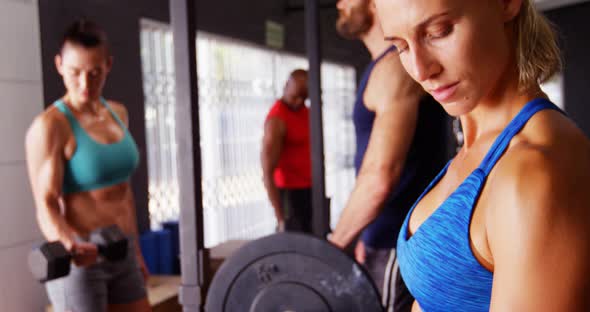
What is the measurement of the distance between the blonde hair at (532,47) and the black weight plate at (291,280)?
0.36 metres

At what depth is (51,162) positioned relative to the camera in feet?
4.83

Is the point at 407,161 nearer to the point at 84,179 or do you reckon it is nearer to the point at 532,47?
the point at 532,47

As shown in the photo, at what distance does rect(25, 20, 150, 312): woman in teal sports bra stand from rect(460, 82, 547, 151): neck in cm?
111

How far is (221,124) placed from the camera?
3734 mm

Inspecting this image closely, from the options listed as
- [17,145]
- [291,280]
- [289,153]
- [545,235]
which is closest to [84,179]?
[17,145]

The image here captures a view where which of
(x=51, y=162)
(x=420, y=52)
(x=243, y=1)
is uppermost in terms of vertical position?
(x=243, y=1)

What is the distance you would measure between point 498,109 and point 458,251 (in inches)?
6.5

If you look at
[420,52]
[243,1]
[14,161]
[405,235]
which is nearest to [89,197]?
[14,161]

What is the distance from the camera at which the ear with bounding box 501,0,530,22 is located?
1.82ft

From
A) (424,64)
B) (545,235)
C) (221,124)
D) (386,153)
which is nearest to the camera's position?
(545,235)

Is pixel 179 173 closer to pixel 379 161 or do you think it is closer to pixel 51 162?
pixel 379 161

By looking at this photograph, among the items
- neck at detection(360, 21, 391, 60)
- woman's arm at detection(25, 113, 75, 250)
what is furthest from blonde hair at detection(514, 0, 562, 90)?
woman's arm at detection(25, 113, 75, 250)

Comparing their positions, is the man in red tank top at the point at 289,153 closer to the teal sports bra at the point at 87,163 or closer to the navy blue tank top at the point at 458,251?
the teal sports bra at the point at 87,163

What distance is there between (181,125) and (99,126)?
892 millimetres
